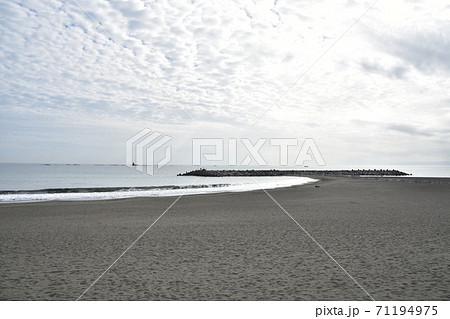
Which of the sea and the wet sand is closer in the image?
the wet sand

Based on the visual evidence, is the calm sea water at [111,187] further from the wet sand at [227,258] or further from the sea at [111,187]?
the wet sand at [227,258]

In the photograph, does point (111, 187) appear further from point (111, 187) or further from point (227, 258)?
point (227, 258)

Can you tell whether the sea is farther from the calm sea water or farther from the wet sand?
the wet sand

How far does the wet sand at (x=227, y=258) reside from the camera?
17.1 feet

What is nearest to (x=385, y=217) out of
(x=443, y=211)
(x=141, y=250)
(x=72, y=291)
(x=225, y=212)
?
(x=443, y=211)

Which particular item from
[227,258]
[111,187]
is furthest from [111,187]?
[227,258]

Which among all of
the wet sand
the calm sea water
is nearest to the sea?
the calm sea water

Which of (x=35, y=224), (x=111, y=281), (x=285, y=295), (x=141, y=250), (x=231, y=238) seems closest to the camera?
(x=285, y=295)

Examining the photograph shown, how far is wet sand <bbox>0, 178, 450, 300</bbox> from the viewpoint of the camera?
5215 mm

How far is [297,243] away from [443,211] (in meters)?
9.36

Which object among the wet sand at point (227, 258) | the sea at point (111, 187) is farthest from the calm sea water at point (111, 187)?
the wet sand at point (227, 258)
